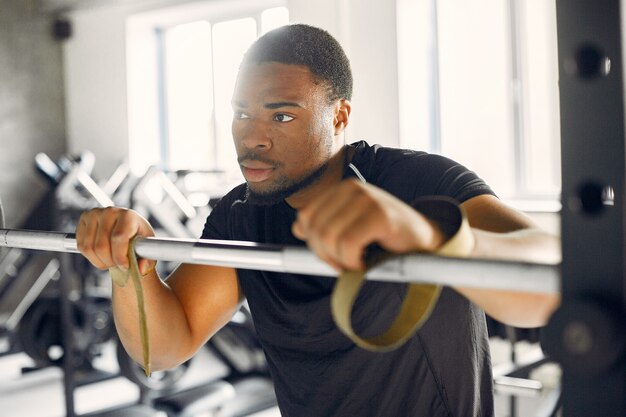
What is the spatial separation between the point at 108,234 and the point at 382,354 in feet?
1.71

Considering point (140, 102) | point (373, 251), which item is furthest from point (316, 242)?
point (140, 102)

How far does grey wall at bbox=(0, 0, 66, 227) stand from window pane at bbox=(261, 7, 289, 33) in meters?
2.25

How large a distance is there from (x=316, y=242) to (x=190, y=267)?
905mm

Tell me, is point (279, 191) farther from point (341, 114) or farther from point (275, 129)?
point (341, 114)

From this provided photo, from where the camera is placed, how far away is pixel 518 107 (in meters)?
4.20

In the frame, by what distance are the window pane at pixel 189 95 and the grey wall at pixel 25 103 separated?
3.65ft

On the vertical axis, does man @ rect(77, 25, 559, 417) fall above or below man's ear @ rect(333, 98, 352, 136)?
below

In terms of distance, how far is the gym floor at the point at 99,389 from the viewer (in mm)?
3357

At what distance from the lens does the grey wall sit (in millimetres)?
6336

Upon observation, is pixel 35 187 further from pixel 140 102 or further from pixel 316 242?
pixel 316 242

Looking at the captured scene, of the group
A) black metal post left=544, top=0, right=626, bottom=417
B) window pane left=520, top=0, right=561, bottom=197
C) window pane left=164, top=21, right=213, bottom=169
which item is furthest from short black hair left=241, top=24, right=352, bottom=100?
window pane left=164, top=21, right=213, bottom=169

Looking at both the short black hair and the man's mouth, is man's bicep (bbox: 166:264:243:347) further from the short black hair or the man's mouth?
the short black hair

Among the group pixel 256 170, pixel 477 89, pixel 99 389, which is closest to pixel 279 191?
pixel 256 170

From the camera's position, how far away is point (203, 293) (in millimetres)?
1424
